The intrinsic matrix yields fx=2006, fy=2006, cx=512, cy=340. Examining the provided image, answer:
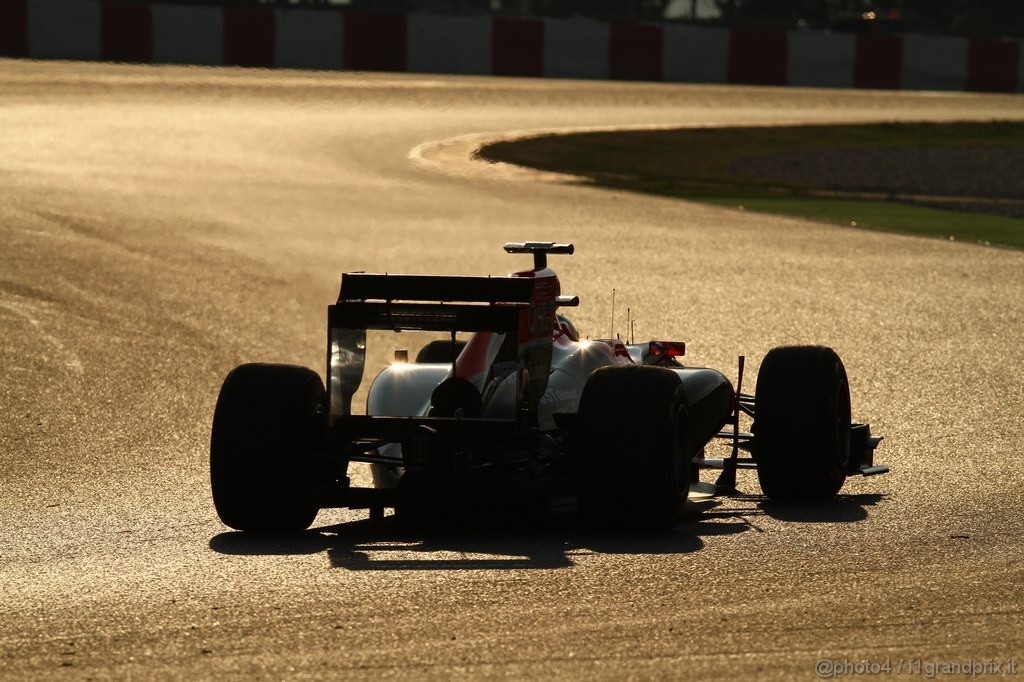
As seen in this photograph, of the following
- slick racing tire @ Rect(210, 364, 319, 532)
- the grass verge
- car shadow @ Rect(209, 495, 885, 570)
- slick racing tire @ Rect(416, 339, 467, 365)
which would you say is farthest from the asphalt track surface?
slick racing tire @ Rect(416, 339, 467, 365)

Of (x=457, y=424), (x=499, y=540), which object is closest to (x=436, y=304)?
(x=457, y=424)

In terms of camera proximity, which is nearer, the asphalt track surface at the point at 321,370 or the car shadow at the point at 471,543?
the asphalt track surface at the point at 321,370

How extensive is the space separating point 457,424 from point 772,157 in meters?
16.2

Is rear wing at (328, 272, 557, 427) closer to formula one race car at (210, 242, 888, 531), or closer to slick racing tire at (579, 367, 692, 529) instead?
A: formula one race car at (210, 242, 888, 531)

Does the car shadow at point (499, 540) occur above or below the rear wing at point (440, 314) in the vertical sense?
below

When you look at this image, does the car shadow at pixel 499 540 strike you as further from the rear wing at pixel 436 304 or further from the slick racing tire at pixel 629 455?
the rear wing at pixel 436 304

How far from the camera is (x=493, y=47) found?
2694 cm

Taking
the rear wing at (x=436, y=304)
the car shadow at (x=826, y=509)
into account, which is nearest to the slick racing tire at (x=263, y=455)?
the rear wing at (x=436, y=304)

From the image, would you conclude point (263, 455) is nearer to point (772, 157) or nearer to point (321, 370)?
point (321, 370)

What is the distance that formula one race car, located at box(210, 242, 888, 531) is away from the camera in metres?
6.79

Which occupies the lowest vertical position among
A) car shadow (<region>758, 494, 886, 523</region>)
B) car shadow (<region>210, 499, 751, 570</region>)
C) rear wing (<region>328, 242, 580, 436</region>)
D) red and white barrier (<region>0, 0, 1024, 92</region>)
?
car shadow (<region>758, 494, 886, 523</region>)

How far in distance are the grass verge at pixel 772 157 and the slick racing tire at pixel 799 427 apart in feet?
29.9

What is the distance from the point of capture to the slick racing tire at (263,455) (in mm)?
6965

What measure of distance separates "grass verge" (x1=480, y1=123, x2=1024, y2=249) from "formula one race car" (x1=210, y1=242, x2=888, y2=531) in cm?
1013
